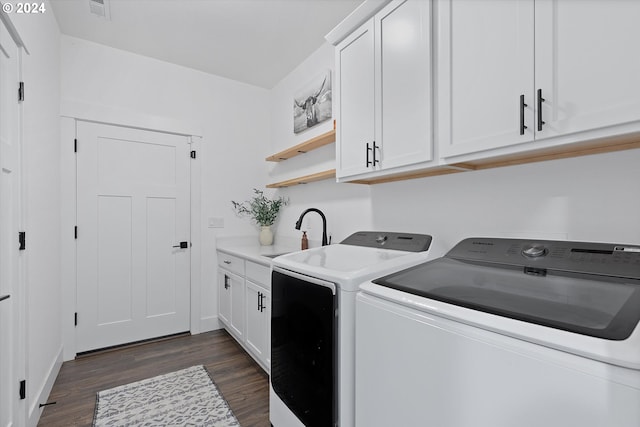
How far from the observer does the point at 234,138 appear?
3.49m

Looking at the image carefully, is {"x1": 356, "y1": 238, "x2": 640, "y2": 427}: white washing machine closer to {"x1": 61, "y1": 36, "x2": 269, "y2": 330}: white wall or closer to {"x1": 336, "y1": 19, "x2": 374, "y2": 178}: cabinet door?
{"x1": 336, "y1": 19, "x2": 374, "y2": 178}: cabinet door

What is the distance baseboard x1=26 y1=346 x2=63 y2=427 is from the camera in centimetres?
173

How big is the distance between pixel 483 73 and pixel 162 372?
9.30 ft

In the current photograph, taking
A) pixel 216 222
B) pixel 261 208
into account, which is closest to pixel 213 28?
pixel 261 208

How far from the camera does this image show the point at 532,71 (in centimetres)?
110

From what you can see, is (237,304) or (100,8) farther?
(237,304)

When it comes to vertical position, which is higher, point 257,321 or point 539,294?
point 539,294

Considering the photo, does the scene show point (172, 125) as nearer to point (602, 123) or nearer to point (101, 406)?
point (101, 406)

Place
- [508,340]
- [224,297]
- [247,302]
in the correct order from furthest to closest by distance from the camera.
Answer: [224,297], [247,302], [508,340]

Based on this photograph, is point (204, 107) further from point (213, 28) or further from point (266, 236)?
point (266, 236)

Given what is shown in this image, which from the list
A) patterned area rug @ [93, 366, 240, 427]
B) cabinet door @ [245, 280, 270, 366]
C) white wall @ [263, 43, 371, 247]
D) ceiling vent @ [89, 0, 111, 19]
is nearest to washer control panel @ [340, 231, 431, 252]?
white wall @ [263, 43, 371, 247]

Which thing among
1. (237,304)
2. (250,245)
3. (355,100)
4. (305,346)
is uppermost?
(355,100)

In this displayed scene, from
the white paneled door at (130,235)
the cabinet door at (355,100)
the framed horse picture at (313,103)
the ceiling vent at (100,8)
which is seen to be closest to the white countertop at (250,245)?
the white paneled door at (130,235)
